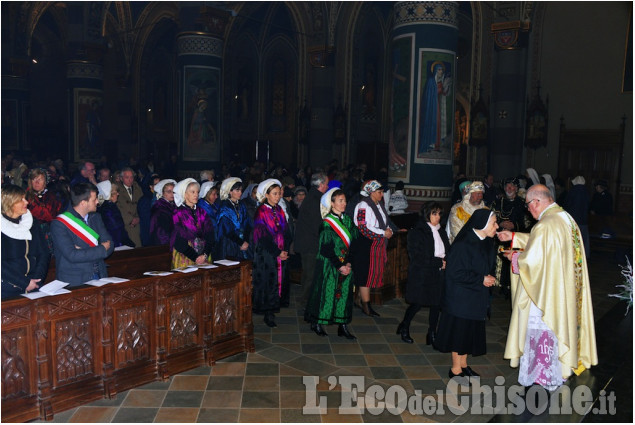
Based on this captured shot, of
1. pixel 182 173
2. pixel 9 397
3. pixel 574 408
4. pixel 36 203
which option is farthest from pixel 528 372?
pixel 182 173

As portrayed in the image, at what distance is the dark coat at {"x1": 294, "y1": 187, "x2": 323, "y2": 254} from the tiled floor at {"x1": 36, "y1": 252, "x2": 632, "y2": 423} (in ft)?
3.11

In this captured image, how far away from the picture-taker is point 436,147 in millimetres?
10797

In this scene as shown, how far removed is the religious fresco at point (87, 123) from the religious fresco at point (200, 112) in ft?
17.8

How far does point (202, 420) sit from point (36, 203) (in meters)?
4.29

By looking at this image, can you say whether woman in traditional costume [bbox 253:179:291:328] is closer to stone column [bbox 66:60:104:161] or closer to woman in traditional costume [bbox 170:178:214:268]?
woman in traditional costume [bbox 170:178:214:268]

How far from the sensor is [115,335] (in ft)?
15.1

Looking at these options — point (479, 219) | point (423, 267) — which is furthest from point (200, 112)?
Result: point (479, 219)

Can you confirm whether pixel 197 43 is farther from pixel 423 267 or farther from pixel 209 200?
pixel 423 267

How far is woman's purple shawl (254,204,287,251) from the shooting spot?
6.27m

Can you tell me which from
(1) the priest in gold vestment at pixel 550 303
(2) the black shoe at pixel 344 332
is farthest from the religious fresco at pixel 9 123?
(1) the priest in gold vestment at pixel 550 303

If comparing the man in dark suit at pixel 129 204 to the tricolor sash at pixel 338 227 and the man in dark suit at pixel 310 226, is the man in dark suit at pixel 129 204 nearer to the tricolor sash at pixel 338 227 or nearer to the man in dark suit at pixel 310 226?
the man in dark suit at pixel 310 226

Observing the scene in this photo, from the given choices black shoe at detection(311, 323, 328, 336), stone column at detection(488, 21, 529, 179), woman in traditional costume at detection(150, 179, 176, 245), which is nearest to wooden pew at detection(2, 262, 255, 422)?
black shoe at detection(311, 323, 328, 336)

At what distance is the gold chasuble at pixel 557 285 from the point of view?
4383mm

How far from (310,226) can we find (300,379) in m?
2.56
